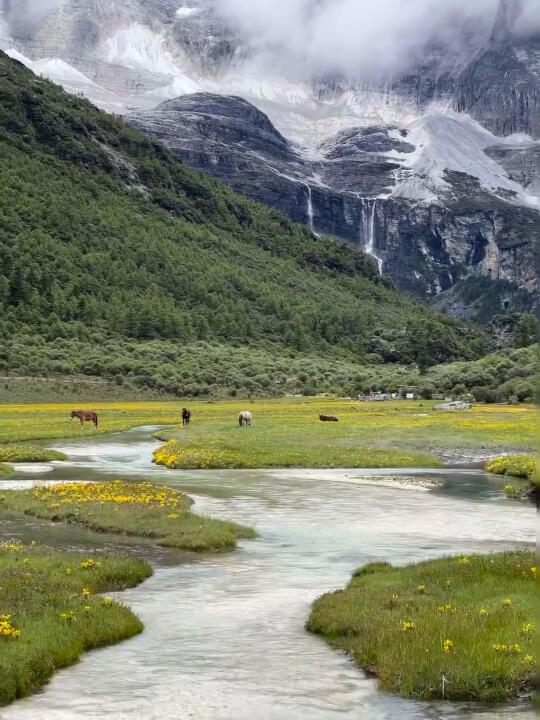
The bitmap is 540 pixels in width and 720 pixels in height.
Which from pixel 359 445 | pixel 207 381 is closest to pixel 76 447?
pixel 359 445

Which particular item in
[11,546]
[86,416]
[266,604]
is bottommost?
[266,604]

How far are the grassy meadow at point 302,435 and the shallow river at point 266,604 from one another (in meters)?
13.1

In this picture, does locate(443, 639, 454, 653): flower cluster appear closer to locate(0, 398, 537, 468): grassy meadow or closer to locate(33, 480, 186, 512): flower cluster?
locate(33, 480, 186, 512): flower cluster

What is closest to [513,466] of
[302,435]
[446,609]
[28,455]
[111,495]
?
[302,435]

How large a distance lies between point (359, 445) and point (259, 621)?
1962 inches

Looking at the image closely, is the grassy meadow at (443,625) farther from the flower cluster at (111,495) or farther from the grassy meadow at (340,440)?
the grassy meadow at (340,440)

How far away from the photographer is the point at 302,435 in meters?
75.2

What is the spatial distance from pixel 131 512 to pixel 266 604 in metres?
13.7

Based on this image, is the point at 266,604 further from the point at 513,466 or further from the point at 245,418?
the point at 245,418

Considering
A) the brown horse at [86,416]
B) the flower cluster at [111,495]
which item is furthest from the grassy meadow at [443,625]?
the brown horse at [86,416]

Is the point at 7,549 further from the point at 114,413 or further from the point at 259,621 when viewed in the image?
the point at 114,413

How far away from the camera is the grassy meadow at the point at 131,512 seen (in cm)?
3023

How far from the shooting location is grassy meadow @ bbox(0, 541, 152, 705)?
16391mm

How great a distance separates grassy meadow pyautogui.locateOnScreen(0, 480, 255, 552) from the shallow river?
950 mm
